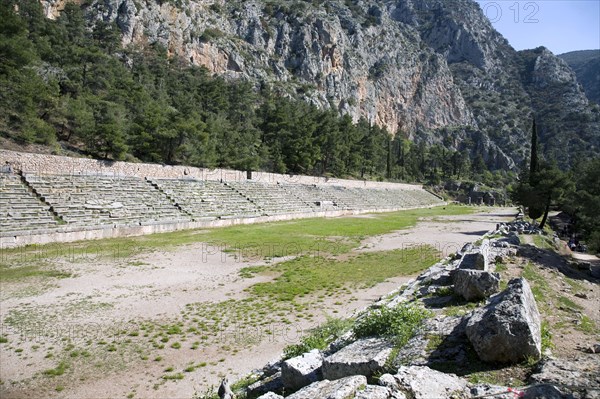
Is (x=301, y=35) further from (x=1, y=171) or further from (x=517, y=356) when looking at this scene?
(x=517, y=356)

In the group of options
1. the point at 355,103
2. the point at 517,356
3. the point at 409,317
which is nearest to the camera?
the point at 517,356

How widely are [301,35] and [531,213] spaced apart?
107 metres

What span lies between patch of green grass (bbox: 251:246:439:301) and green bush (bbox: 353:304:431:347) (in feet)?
17.1

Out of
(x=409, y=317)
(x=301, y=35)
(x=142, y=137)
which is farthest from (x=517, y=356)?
(x=301, y=35)

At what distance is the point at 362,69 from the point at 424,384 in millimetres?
148907

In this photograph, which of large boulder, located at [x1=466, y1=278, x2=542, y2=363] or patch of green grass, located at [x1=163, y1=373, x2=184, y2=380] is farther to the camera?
patch of green grass, located at [x1=163, y1=373, x2=184, y2=380]

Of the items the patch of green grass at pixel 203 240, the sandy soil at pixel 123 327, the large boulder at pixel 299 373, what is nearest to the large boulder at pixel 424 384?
the large boulder at pixel 299 373

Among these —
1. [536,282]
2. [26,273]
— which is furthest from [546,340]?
[26,273]

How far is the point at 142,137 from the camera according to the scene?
120ft

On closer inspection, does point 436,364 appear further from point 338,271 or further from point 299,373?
point 338,271

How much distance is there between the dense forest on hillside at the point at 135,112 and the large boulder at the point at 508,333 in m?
33.8

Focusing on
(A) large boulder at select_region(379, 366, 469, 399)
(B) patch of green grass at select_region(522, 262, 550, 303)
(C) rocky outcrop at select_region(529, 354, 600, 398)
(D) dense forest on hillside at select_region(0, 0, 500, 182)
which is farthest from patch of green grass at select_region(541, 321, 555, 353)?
(D) dense forest on hillside at select_region(0, 0, 500, 182)

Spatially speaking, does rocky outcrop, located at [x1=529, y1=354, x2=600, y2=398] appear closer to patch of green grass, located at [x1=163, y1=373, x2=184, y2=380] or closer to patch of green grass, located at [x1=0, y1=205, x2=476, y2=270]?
patch of green grass, located at [x1=163, y1=373, x2=184, y2=380]

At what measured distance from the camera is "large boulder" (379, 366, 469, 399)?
11.9ft
